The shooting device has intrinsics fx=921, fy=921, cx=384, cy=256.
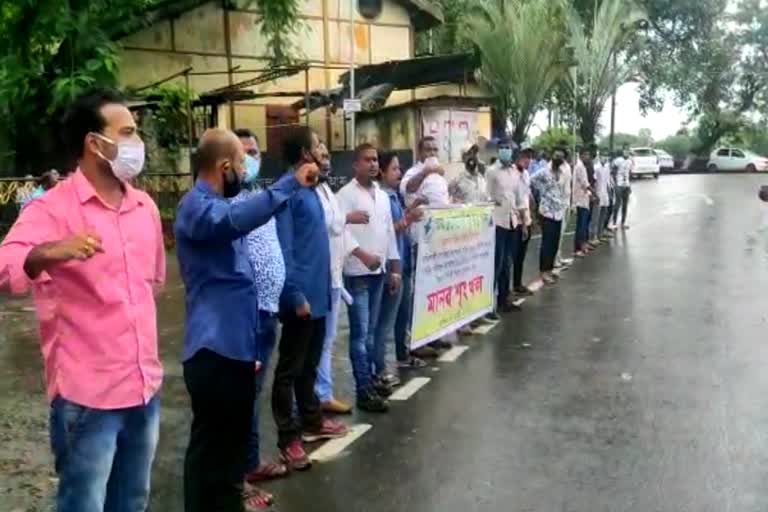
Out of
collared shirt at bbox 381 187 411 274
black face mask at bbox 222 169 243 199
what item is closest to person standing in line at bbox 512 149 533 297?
collared shirt at bbox 381 187 411 274

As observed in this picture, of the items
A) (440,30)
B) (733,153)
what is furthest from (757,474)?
(733,153)

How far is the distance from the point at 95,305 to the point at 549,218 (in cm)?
1011

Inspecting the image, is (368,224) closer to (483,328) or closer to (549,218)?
(483,328)

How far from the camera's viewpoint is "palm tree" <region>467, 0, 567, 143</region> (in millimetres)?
24562

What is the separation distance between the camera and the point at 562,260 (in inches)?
589

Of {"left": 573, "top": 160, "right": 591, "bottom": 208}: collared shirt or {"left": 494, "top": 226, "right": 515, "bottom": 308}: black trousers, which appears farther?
{"left": 573, "top": 160, "right": 591, "bottom": 208}: collared shirt

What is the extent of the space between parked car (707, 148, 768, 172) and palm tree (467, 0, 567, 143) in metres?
31.6

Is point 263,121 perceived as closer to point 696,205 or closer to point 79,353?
point 696,205

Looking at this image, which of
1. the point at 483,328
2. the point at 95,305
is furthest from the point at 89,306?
the point at 483,328

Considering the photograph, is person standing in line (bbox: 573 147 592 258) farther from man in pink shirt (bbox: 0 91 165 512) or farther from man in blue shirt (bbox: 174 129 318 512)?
man in pink shirt (bbox: 0 91 165 512)

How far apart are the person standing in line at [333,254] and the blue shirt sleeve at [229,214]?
4.00 feet

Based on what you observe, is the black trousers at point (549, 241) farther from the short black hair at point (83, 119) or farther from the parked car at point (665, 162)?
the parked car at point (665, 162)

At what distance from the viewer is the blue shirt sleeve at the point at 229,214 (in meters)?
3.50

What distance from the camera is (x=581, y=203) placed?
51.5 feet
